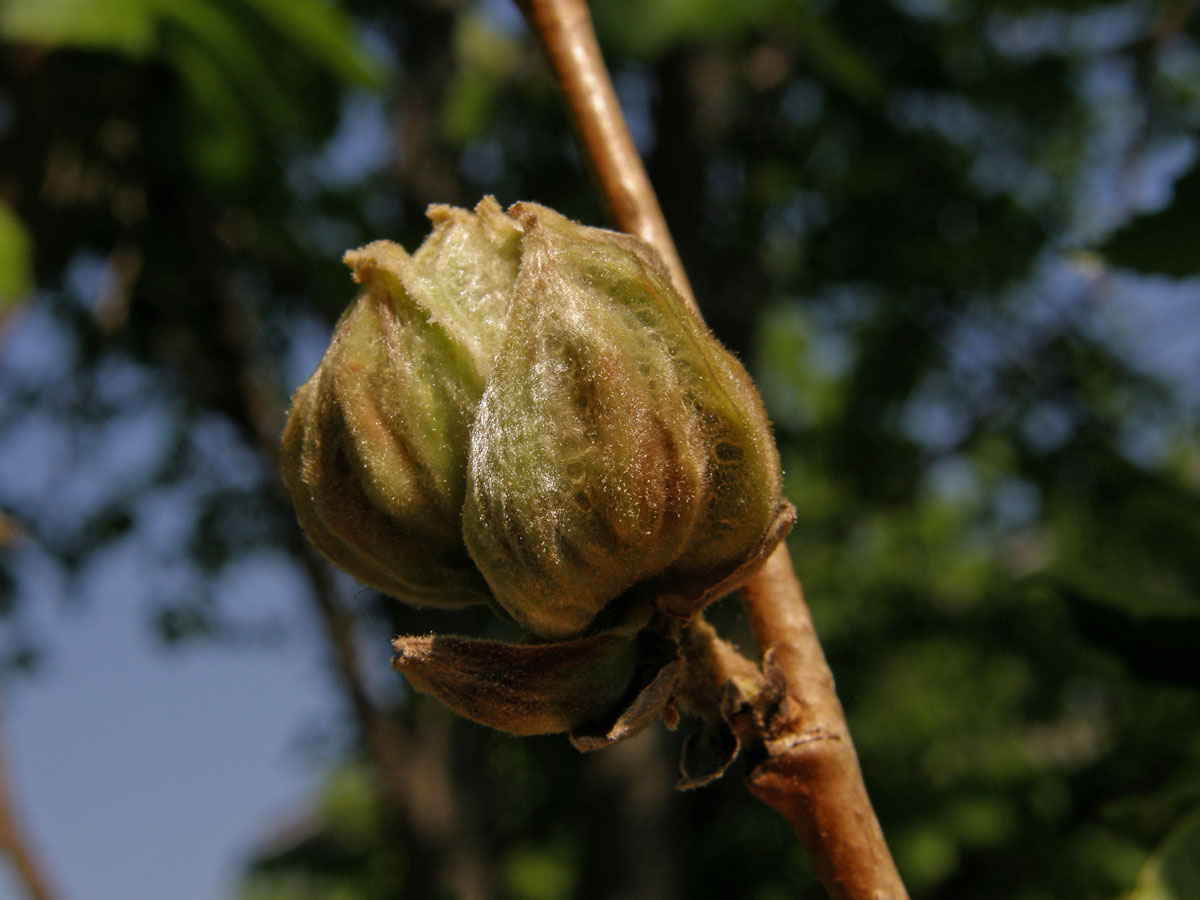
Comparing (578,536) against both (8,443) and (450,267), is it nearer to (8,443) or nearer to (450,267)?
(450,267)

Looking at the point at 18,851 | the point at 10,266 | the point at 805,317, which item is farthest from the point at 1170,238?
the point at 805,317

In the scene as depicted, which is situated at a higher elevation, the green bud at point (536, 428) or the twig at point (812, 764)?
the green bud at point (536, 428)

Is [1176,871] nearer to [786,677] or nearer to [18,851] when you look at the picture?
[786,677]

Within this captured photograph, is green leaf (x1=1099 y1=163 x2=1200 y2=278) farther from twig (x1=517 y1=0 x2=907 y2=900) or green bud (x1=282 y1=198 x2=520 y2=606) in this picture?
green bud (x1=282 y1=198 x2=520 y2=606)

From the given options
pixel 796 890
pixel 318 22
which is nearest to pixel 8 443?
pixel 318 22

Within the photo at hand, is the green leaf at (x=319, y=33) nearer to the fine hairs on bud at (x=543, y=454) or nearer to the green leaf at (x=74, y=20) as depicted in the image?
the green leaf at (x=74, y=20)

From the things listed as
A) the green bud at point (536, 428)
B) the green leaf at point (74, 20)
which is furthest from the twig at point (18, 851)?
the green leaf at point (74, 20)
